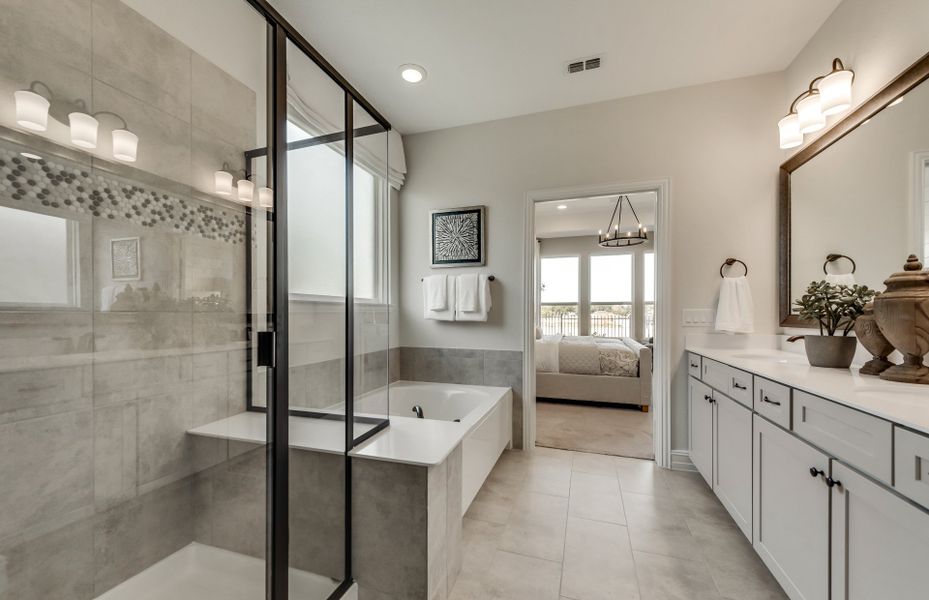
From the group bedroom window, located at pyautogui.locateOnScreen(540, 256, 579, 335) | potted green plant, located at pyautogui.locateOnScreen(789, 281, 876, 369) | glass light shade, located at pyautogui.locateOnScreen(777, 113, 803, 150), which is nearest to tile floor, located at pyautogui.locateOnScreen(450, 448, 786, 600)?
potted green plant, located at pyautogui.locateOnScreen(789, 281, 876, 369)

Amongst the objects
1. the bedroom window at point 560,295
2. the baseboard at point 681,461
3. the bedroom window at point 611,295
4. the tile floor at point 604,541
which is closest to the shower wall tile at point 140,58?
the tile floor at point 604,541

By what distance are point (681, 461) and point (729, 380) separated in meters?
0.98

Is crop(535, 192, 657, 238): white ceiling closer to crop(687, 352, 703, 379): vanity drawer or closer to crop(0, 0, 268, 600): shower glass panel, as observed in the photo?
crop(687, 352, 703, 379): vanity drawer

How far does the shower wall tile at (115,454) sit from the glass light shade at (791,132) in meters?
3.28

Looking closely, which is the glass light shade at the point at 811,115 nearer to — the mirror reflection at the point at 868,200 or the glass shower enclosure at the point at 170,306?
the mirror reflection at the point at 868,200

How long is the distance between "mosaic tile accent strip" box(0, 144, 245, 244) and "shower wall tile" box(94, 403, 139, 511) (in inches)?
21.1

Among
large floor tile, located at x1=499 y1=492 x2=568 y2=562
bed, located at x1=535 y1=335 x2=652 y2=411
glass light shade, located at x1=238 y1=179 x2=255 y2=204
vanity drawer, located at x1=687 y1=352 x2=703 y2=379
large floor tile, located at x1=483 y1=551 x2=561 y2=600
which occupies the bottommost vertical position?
large floor tile, located at x1=499 y1=492 x2=568 y2=562

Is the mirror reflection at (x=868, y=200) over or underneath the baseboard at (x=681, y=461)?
over

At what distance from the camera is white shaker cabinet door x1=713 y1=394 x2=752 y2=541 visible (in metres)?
1.58

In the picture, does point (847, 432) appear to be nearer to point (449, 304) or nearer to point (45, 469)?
point (45, 469)

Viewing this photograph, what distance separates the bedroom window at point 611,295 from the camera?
6.90 metres

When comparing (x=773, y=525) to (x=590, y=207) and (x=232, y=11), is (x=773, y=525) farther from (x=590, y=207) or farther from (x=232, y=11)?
(x=590, y=207)

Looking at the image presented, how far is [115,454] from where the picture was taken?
996 mm

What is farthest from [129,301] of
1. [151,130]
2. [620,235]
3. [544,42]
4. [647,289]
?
[647,289]
